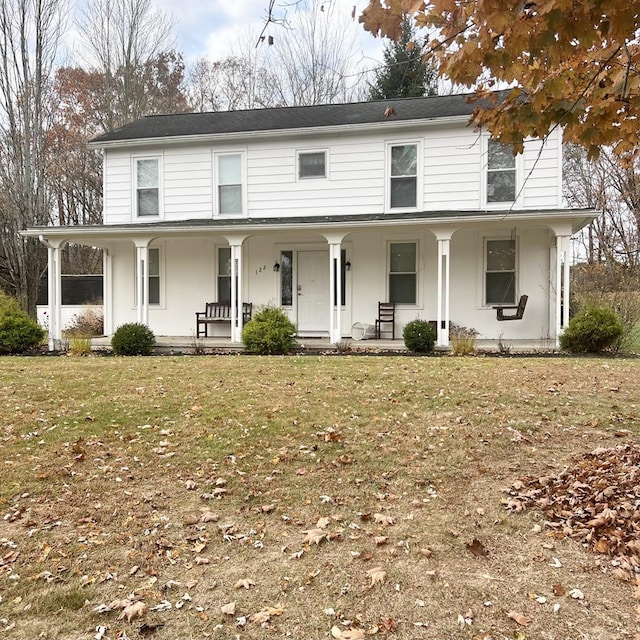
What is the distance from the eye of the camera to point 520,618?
2.35 metres

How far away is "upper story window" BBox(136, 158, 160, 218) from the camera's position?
44.0 feet

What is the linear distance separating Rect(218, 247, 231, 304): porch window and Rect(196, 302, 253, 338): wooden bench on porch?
284 mm

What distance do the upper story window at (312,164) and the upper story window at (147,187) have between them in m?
3.93

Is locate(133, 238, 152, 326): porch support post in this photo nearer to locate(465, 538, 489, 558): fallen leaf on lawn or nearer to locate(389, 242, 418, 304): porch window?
locate(389, 242, 418, 304): porch window

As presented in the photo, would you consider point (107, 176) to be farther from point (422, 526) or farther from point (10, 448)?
point (422, 526)

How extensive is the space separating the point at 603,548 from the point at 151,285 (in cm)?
1274

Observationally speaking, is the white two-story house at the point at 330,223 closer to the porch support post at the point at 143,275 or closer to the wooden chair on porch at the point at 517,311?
the porch support post at the point at 143,275

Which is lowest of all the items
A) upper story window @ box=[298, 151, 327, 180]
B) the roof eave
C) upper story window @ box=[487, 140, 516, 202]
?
upper story window @ box=[487, 140, 516, 202]

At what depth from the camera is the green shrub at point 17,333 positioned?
435 inches

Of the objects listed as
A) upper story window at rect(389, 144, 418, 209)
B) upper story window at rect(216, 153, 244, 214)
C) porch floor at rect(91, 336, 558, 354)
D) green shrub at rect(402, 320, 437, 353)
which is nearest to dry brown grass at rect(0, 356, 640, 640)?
green shrub at rect(402, 320, 437, 353)

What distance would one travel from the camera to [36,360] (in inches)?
387

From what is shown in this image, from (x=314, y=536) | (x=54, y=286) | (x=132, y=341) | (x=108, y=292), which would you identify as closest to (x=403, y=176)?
(x=132, y=341)

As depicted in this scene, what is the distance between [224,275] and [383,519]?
10.8m

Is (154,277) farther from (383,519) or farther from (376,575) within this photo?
(376,575)
